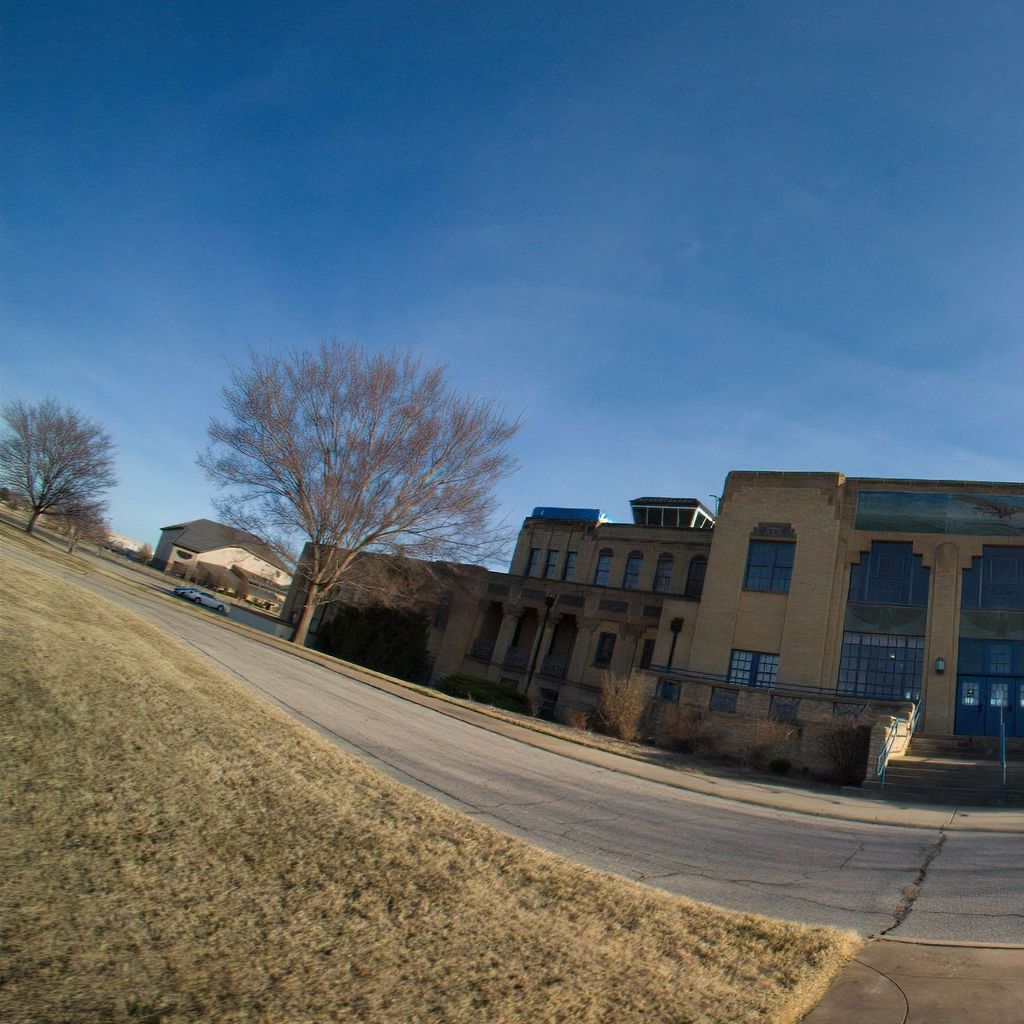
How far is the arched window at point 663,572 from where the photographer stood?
36.4 meters

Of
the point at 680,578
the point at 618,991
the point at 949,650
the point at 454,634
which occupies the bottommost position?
the point at 618,991

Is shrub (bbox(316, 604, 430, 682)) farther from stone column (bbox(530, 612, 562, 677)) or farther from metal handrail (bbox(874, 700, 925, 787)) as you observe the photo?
metal handrail (bbox(874, 700, 925, 787))

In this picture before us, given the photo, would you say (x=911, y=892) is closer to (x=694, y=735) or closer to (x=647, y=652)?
(x=694, y=735)

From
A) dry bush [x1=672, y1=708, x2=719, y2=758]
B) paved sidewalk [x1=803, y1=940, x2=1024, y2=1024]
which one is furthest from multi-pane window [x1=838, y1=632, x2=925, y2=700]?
paved sidewalk [x1=803, y1=940, x2=1024, y2=1024]

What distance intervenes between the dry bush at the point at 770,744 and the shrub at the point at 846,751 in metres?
0.91

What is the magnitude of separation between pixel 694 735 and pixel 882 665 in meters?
9.25

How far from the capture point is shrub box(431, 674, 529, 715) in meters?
27.5

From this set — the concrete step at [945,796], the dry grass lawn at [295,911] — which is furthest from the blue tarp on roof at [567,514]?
the dry grass lawn at [295,911]

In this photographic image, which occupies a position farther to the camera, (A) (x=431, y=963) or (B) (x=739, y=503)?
(B) (x=739, y=503)

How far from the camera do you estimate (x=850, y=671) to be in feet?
83.8

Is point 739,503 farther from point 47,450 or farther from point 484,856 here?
point 47,450

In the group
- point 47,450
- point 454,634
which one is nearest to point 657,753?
point 454,634

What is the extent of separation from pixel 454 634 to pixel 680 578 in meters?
12.9

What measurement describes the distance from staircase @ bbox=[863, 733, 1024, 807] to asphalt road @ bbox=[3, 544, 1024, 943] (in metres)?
5.69
